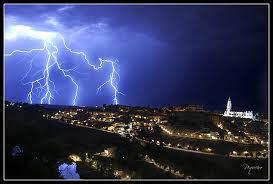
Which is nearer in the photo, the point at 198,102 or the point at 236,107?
the point at 236,107

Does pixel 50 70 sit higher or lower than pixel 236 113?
higher

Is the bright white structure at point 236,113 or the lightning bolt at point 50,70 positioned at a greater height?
the lightning bolt at point 50,70

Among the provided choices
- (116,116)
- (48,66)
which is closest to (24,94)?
(48,66)

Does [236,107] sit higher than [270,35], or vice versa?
[270,35]

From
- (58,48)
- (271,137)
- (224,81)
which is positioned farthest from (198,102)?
(58,48)

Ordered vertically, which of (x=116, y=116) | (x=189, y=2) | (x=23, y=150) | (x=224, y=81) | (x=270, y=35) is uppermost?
(x=189, y=2)

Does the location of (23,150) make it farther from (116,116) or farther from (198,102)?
(198,102)

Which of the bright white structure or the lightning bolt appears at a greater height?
the lightning bolt

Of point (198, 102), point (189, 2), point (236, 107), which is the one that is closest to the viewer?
point (189, 2)

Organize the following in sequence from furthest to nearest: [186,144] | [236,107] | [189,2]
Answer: [186,144]
[236,107]
[189,2]
